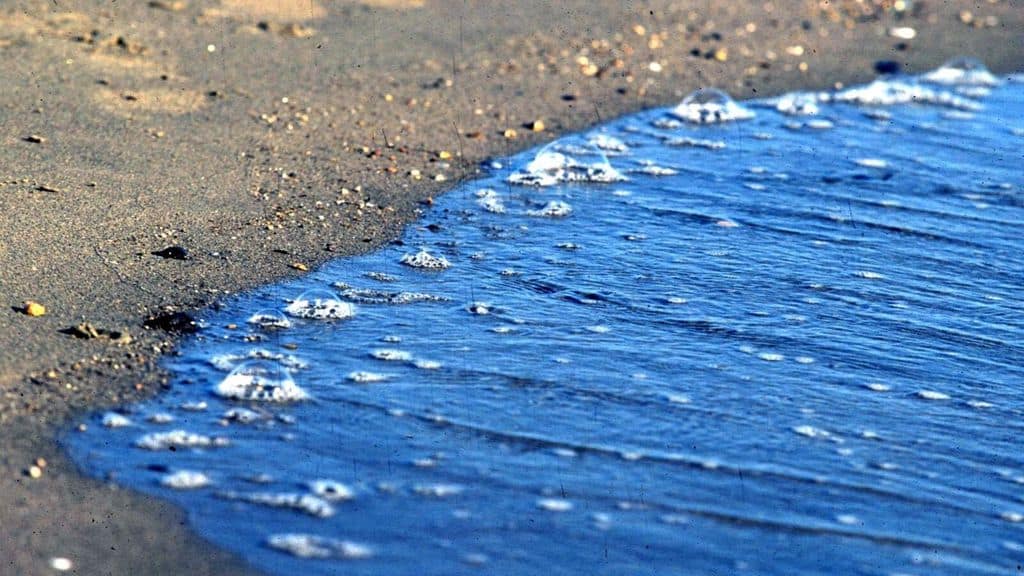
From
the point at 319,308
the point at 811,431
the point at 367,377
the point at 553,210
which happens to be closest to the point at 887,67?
the point at 553,210

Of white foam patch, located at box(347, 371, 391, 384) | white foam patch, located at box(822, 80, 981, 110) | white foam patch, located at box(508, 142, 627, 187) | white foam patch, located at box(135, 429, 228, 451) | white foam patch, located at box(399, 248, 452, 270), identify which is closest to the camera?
white foam patch, located at box(135, 429, 228, 451)

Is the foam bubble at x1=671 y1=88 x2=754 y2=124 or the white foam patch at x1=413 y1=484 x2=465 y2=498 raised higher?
the foam bubble at x1=671 y1=88 x2=754 y2=124

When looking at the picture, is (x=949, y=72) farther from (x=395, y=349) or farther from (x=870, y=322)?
(x=395, y=349)

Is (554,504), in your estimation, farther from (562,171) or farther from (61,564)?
(562,171)

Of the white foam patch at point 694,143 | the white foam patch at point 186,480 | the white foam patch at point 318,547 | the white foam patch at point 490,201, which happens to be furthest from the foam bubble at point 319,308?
the white foam patch at point 694,143

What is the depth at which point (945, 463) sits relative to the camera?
13.2 feet

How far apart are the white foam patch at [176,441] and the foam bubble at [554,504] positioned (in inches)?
35.7

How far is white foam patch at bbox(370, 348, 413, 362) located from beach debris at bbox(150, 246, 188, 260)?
3.46 feet

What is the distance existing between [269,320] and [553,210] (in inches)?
68.7

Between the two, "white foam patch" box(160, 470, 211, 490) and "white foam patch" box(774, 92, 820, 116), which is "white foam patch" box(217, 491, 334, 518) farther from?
"white foam patch" box(774, 92, 820, 116)

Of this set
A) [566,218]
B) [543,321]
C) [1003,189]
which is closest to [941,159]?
[1003,189]

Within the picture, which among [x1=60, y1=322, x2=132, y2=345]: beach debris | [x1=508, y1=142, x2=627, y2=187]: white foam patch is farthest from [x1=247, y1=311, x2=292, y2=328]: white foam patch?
[x1=508, y1=142, x2=627, y2=187]: white foam patch

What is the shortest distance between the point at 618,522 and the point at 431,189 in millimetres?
3000

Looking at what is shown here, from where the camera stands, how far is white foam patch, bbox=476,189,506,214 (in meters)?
6.19
